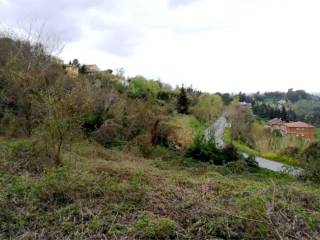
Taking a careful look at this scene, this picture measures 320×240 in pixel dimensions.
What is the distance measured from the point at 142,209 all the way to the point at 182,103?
1165 inches

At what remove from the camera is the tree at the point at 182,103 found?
33.4 metres

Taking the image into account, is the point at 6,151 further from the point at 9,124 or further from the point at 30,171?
the point at 9,124

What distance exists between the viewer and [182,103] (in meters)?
34.1

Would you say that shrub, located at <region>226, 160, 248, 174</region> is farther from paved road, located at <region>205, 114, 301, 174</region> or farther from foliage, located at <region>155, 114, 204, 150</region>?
foliage, located at <region>155, 114, 204, 150</region>

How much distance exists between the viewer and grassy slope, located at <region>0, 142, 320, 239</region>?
4.16m

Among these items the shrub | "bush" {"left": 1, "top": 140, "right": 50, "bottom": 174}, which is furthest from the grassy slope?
the shrub

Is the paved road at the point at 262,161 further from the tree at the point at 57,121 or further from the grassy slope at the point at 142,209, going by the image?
the tree at the point at 57,121

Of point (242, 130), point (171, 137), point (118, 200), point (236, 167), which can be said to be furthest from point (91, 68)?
point (118, 200)

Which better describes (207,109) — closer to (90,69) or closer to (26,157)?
(90,69)

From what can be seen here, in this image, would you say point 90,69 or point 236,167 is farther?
point 90,69

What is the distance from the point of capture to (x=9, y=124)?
10953 mm

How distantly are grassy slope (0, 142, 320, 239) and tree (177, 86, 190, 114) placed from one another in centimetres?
2743

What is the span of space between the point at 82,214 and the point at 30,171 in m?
2.50

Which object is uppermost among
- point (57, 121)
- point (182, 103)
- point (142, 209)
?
point (57, 121)
